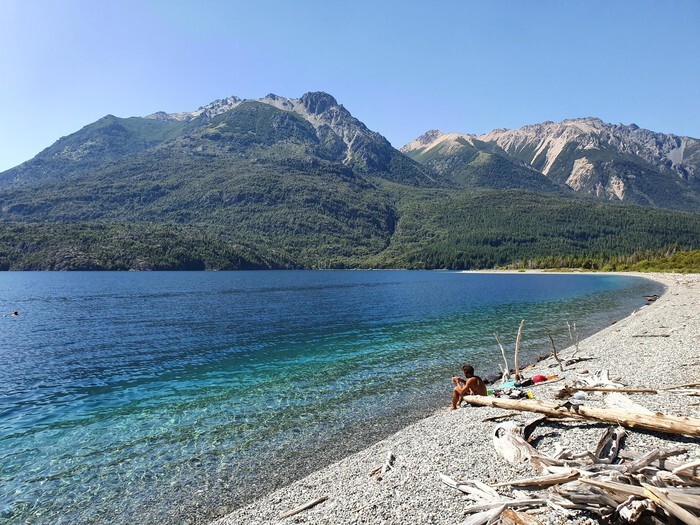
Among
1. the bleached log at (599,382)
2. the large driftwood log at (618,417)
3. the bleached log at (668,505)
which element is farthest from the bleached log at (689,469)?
the bleached log at (599,382)

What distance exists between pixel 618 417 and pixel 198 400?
21781 millimetres

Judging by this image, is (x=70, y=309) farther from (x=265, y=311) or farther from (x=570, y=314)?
(x=570, y=314)

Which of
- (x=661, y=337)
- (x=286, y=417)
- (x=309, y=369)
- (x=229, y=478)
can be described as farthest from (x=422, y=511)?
(x=661, y=337)

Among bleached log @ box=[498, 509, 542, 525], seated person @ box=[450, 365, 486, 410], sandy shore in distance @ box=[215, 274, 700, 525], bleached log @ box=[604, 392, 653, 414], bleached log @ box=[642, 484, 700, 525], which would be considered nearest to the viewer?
bleached log @ box=[642, 484, 700, 525]

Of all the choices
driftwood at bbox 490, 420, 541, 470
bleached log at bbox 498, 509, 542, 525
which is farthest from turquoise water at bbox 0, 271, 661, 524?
bleached log at bbox 498, 509, 542, 525

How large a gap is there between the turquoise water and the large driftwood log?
7211 mm

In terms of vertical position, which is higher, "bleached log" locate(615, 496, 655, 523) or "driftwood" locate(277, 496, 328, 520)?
"bleached log" locate(615, 496, 655, 523)

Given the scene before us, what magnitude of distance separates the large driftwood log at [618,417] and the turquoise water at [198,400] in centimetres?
721

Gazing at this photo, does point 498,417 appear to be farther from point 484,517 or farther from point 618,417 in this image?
point 484,517

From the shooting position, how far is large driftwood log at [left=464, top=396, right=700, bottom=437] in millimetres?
12273

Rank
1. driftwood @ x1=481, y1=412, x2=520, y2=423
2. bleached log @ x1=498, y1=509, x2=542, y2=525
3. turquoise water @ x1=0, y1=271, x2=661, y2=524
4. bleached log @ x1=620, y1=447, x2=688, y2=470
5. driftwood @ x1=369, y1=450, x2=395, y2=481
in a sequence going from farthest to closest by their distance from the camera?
1. driftwood @ x1=481, y1=412, x2=520, y2=423
2. turquoise water @ x1=0, y1=271, x2=661, y2=524
3. driftwood @ x1=369, y1=450, x2=395, y2=481
4. bleached log @ x1=620, y1=447, x2=688, y2=470
5. bleached log @ x1=498, y1=509, x2=542, y2=525

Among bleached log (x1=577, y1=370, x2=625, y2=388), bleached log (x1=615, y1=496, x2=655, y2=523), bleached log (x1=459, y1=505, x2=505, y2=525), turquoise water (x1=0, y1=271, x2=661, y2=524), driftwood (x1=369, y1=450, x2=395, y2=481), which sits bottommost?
turquoise water (x1=0, y1=271, x2=661, y2=524)

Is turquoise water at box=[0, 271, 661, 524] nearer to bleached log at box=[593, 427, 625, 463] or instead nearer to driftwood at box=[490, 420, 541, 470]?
driftwood at box=[490, 420, 541, 470]

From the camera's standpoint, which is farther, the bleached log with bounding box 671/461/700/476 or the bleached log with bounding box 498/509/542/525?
the bleached log with bounding box 671/461/700/476
